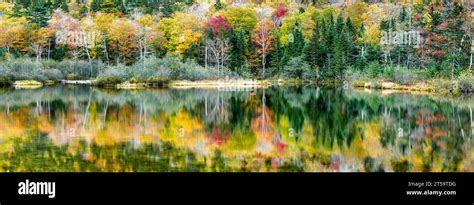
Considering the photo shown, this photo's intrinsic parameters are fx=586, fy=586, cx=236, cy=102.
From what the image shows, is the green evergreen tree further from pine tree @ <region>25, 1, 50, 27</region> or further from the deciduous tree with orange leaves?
pine tree @ <region>25, 1, 50, 27</region>

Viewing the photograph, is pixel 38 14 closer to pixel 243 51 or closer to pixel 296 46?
pixel 243 51

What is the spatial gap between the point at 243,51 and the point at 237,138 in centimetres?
4953

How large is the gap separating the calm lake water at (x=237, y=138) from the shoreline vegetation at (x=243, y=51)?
18.9 m

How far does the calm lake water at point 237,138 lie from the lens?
1326 cm

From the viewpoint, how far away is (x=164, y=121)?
22625mm

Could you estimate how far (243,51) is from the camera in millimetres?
66688

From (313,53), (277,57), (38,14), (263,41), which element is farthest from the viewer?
(38,14)

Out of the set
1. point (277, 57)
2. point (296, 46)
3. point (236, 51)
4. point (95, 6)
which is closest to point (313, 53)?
point (296, 46)

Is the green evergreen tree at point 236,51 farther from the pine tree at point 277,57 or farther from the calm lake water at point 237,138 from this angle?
the calm lake water at point 237,138

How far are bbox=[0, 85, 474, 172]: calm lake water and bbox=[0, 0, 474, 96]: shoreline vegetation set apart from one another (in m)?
18.9

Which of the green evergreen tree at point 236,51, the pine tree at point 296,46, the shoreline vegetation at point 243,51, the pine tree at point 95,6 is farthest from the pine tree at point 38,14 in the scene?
the pine tree at point 296,46
